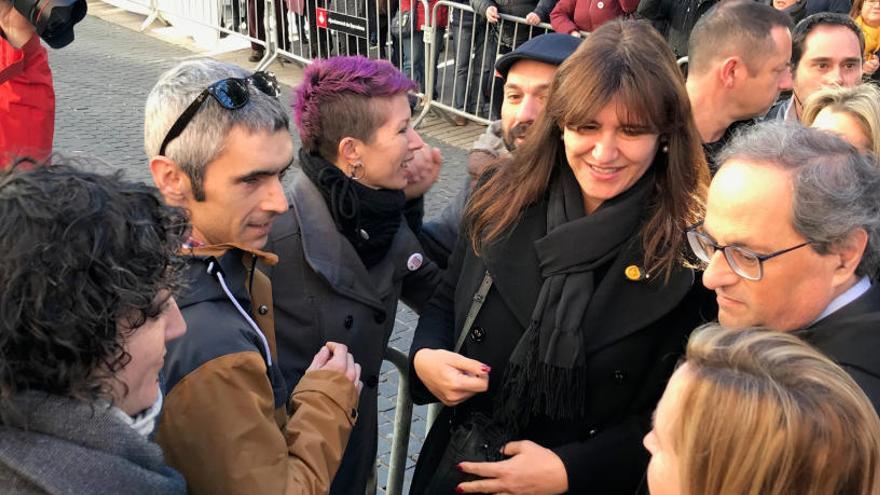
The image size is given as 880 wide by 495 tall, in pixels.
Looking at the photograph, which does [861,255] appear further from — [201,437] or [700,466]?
[201,437]

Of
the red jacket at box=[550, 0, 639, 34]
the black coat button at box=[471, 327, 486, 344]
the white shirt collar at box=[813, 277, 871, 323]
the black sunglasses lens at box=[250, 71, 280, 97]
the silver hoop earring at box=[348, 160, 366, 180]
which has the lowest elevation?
the red jacket at box=[550, 0, 639, 34]

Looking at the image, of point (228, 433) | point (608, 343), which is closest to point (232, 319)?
point (228, 433)

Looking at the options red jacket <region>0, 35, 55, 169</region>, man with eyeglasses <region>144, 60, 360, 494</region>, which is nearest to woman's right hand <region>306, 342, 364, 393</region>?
man with eyeglasses <region>144, 60, 360, 494</region>

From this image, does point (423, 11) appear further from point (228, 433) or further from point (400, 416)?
point (228, 433)

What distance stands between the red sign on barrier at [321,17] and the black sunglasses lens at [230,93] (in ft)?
26.8

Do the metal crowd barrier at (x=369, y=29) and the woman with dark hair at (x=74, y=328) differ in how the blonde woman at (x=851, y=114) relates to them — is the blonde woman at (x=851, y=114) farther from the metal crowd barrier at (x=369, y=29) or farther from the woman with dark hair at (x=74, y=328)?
the metal crowd barrier at (x=369, y=29)

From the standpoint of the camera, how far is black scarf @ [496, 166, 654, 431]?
2211mm

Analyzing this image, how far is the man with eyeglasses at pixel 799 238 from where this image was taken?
1.94 meters

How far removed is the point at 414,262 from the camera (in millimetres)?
2828

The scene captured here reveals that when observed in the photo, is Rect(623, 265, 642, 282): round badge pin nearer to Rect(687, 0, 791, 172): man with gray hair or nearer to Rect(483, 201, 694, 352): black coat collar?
Rect(483, 201, 694, 352): black coat collar

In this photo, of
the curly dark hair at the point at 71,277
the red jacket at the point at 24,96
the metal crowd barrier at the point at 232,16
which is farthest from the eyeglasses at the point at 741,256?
the metal crowd barrier at the point at 232,16

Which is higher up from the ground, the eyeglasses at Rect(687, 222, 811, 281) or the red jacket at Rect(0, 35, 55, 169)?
the eyeglasses at Rect(687, 222, 811, 281)

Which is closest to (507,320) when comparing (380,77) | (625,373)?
(625,373)

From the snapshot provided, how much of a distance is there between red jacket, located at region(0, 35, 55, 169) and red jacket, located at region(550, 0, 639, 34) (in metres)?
4.56
